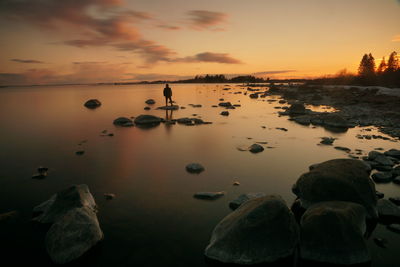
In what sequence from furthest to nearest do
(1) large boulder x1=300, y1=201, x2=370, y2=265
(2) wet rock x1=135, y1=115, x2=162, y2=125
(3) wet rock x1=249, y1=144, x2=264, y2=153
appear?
(2) wet rock x1=135, y1=115, x2=162, y2=125
(3) wet rock x1=249, y1=144, x2=264, y2=153
(1) large boulder x1=300, y1=201, x2=370, y2=265

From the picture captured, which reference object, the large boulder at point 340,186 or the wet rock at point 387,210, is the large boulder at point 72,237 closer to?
the large boulder at point 340,186

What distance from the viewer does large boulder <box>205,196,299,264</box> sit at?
5.66m

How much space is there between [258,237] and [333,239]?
1.83m

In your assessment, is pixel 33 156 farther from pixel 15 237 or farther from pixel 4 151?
pixel 15 237

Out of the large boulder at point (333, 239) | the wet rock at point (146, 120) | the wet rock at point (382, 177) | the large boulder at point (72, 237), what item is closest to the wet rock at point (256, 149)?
the wet rock at point (382, 177)

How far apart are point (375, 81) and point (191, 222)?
82.5m

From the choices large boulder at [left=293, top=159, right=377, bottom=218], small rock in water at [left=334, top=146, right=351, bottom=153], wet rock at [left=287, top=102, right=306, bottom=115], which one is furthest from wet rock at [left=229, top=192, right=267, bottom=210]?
wet rock at [left=287, top=102, right=306, bottom=115]

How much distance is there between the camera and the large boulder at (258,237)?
18.6ft

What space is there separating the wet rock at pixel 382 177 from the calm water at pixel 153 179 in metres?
0.40

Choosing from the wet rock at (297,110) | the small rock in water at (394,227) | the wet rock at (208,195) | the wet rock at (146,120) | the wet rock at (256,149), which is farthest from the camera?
the wet rock at (297,110)

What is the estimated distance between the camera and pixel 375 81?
2714 inches

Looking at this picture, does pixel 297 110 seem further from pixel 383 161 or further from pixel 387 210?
pixel 387 210

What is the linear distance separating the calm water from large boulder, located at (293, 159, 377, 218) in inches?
33.9

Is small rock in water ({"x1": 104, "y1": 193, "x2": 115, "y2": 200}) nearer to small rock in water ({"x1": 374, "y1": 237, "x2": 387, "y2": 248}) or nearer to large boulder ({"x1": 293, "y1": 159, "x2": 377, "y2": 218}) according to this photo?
large boulder ({"x1": 293, "y1": 159, "x2": 377, "y2": 218})
